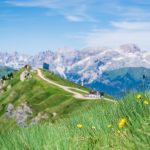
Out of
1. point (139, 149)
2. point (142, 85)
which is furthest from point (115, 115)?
point (139, 149)

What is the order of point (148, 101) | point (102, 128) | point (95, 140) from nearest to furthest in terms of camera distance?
1. point (95, 140)
2. point (102, 128)
3. point (148, 101)

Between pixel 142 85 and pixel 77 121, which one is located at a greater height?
pixel 142 85

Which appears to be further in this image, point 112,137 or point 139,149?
point 112,137

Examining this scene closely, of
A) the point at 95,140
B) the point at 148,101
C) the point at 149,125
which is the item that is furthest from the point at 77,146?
the point at 148,101

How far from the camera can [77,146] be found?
5395 millimetres

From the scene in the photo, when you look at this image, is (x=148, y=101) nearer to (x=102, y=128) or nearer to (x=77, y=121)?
(x=102, y=128)

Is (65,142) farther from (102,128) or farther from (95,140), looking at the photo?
(102,128)

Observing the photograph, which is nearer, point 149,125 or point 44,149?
point 149,125

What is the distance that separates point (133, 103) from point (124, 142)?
10.1 feet

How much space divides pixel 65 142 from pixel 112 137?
865 millimetres

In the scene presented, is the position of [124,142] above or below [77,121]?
above

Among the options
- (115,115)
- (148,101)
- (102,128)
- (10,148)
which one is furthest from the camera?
(115,115)

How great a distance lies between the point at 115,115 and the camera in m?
8.29

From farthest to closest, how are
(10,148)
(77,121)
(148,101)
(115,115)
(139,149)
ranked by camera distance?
(77,121)
(115,115)
(148,101)
(10,148)
(139,149)
